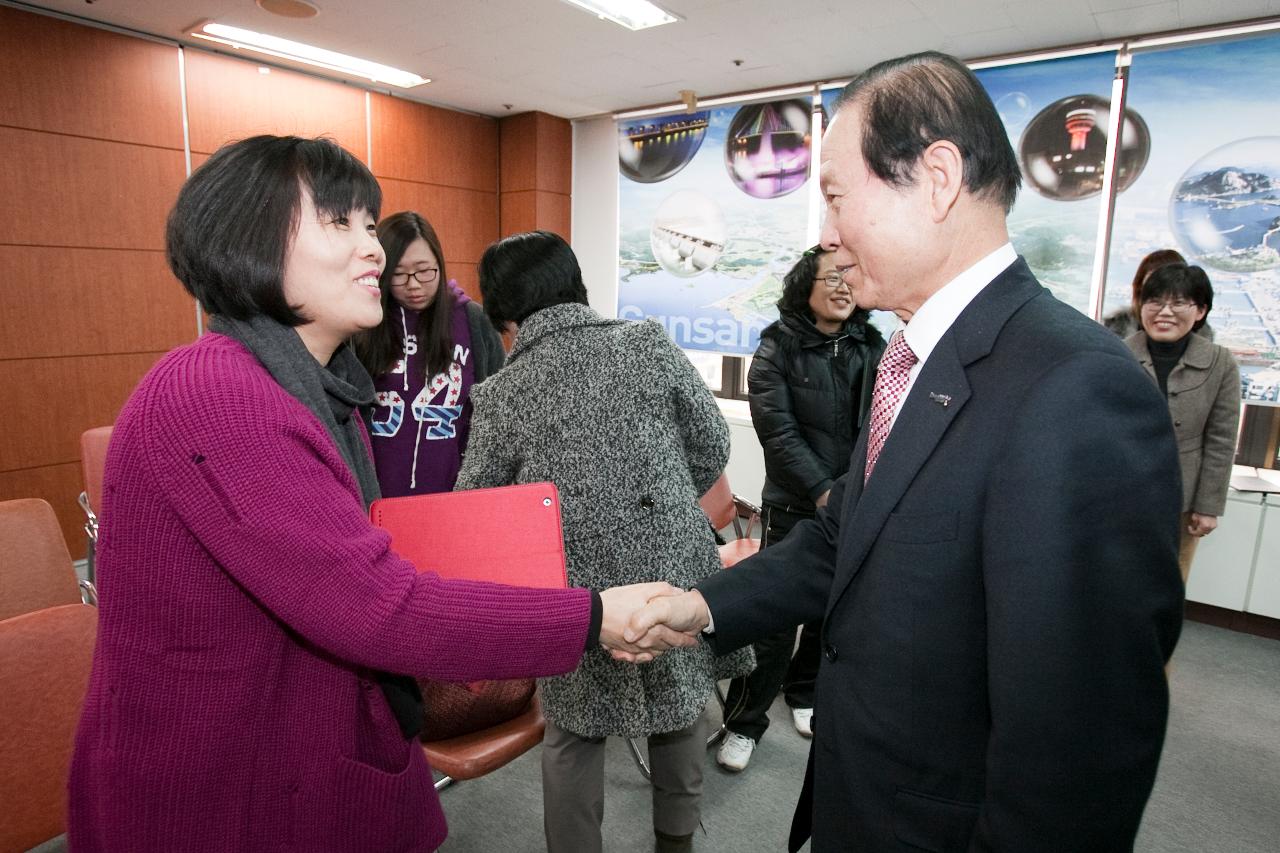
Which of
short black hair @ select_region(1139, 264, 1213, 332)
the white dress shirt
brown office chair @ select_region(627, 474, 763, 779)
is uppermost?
short black hair @ select_region(1139, 264, 1213, 332)

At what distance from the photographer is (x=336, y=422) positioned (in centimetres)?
109

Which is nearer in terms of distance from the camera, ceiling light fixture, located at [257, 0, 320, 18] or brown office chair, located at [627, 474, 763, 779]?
brown office chair, located at [627, 474, 763, 779]

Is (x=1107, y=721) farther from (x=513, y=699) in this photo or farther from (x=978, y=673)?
(x=513, y=699)

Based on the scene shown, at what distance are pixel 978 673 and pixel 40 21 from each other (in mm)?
5165

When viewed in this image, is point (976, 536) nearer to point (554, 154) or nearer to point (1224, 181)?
point (1224, 181)

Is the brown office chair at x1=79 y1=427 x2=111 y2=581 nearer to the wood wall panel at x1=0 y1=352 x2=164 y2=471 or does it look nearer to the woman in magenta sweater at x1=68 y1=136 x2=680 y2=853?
the wood wall panel at x1=0 y1=352 x2=164 y2=471

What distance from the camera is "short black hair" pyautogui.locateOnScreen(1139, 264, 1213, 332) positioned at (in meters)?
2.99

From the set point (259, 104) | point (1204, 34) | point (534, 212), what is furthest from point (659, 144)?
point (1204, 34)

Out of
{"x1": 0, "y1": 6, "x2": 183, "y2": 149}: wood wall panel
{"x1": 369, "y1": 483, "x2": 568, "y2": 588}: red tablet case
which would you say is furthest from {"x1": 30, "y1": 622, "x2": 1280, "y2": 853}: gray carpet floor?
{"x1": 0, "y1": 6, "x2": 183, "y2": 149}: wood wall panel

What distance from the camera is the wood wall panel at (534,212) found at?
6.06 meters

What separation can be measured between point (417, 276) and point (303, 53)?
3.09 meters

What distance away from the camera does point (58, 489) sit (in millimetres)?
4164

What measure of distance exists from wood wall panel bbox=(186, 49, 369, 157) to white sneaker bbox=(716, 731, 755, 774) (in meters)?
3.96

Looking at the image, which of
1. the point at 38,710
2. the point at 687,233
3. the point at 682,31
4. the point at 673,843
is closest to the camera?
the point at 38,710
